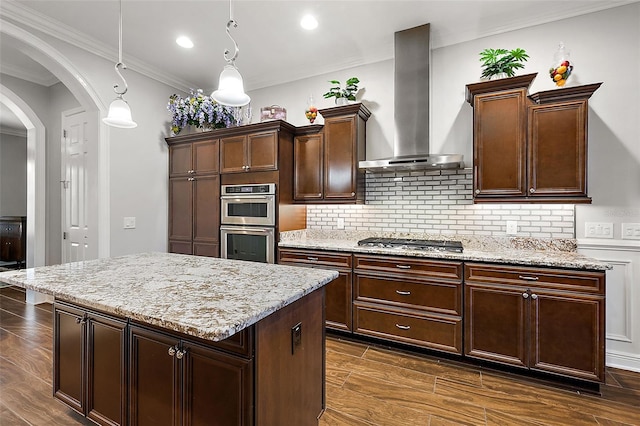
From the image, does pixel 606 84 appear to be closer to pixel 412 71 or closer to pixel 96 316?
pixel 412 71

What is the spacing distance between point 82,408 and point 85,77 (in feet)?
10.5

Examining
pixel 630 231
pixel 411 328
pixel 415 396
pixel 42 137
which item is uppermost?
pixel 42 137

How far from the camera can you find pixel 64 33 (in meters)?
3.05

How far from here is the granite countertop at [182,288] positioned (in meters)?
1.07

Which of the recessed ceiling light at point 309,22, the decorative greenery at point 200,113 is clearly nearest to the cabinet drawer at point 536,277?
the recessed ceiling light at point 309,22

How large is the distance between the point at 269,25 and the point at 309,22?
0.40 m

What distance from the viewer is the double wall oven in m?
3.42

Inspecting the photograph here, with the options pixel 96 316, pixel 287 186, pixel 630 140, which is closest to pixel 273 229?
pixel 287 186

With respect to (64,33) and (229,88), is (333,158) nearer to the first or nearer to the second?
(229,88)

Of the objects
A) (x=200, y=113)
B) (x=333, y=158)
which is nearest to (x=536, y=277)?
(x=333, y=158)

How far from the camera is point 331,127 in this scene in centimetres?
340

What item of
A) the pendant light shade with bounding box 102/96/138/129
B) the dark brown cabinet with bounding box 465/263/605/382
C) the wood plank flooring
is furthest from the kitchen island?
the dark brown cabinet with bounding box 465/263/605/382

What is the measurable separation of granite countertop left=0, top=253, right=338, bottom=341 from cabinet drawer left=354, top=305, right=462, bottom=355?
1.33 metres

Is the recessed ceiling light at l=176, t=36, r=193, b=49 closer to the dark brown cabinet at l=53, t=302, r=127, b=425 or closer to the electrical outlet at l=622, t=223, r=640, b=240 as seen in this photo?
the dark brown cabinet at l=53, t=302, r=127, b=425
